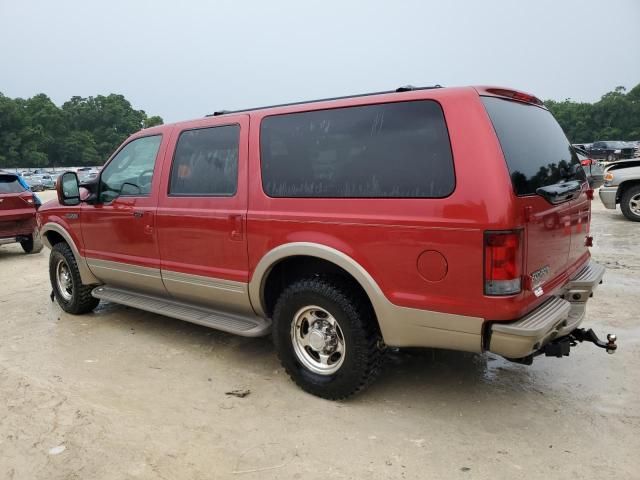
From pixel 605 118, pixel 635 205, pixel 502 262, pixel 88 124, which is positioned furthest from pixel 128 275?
pixel 88 124

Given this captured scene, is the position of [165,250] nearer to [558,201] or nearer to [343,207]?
[343,207]

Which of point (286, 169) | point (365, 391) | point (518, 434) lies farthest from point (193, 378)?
point (518, 434)

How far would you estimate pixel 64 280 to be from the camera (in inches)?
224

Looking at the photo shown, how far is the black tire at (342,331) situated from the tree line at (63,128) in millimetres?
83093

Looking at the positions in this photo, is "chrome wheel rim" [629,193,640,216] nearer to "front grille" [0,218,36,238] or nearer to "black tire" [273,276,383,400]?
"black tire" [273,276,383,400]

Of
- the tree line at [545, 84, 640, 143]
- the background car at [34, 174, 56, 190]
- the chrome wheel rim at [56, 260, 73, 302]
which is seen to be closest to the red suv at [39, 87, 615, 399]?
the chrome wheel rim at [56, 260, 73, 302]

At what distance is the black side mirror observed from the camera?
5.01m

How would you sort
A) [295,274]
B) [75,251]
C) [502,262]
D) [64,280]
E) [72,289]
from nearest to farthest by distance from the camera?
[502,262] < [295,274] < [75,251] < [72,289] < [64,280]

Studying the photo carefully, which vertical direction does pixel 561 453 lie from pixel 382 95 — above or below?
below

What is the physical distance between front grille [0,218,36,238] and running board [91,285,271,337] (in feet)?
17.4

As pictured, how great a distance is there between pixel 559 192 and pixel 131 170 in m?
3.63

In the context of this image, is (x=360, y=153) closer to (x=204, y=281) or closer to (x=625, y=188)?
(x=204, y=281)

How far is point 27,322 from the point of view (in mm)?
5367

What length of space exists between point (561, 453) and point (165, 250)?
3.25 metres
